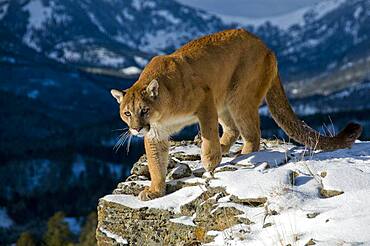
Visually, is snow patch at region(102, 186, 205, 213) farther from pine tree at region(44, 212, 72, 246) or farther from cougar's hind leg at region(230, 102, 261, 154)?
pine tree at region(44, 212, 72, 246)

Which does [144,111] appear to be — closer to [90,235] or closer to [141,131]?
[141,131]

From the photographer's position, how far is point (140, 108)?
919 centimetres

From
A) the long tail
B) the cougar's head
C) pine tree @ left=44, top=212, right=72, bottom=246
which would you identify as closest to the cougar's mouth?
the cougar's head

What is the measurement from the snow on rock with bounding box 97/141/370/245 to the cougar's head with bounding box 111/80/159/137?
1.05 meters

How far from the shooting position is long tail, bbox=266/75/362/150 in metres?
10.3

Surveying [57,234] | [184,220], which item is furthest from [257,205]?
[57,234]

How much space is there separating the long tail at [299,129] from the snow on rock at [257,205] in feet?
1.00

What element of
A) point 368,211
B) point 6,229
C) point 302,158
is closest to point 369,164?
point 302,158

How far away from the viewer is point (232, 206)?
25.7ft

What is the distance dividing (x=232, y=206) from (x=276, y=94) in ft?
13.2

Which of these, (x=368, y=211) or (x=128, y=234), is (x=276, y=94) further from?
(x=368, y=211)

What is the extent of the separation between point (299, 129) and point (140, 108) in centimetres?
312

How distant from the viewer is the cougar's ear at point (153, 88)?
30.4 ft

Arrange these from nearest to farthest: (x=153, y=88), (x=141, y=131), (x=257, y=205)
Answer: (x=257, y=205)
(x=141, y=131)
(x=153, y=88)
